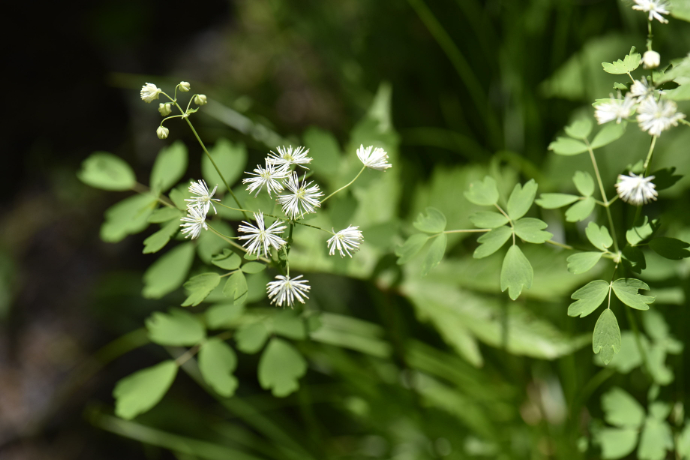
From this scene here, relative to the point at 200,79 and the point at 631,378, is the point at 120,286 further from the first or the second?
the point at 631,378

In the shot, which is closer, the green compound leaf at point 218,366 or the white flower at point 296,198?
the white flower at point 296,198

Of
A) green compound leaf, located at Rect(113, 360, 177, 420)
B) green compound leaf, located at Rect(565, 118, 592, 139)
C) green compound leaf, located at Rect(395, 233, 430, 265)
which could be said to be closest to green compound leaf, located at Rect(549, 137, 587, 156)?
green compound leaf, located at Rect(565, 118, 592, 139)

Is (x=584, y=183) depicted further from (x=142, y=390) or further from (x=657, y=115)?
(x=142, y=390)

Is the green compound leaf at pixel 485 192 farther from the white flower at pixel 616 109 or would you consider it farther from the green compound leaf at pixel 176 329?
the green compound leaf at pixel 176 329

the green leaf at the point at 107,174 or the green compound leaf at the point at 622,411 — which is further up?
the green leaf at the point at 107,174

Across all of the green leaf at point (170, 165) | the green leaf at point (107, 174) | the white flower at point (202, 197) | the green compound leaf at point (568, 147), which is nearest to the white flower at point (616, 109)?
the green compound leaf at point (568, 147)

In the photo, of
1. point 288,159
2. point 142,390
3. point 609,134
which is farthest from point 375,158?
point 142,390
